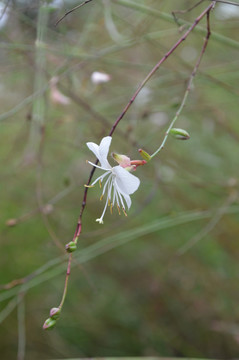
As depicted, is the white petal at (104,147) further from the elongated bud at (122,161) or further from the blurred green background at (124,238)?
the blurred green background at (124,238)

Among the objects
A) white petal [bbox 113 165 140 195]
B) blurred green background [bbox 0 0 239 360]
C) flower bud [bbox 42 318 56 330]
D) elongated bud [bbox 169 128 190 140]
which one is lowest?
flower bud [bbox 42 318 56 330]

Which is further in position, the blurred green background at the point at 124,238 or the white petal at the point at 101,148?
the blurred green background at the point at 124,238

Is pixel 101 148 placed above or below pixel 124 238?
below

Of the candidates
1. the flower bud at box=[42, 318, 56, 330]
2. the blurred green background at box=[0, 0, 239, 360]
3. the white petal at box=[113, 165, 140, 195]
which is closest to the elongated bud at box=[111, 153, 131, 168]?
the white petal at box=[113, 165, 140, 195]

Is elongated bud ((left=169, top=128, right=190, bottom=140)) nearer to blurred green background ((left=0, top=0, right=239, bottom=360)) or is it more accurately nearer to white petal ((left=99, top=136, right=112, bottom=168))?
white petal ((left=99, top=136, right=112, bottom=168))

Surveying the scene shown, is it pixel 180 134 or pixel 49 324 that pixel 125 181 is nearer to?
pixel 180 134

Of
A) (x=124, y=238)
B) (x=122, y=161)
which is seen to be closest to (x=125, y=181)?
(x=122, y=161)

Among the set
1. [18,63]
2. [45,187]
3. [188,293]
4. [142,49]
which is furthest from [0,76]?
[188,293]

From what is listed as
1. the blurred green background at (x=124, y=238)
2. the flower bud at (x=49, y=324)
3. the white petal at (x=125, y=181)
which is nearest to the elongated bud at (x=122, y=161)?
the white petal at (x=125, y=181)
